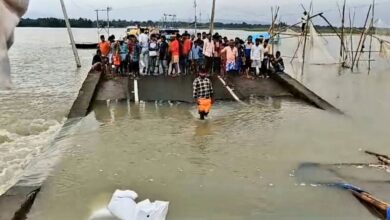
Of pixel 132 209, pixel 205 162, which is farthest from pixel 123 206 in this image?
pixel 205 162

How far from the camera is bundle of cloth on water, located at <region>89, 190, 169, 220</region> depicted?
5258 mm

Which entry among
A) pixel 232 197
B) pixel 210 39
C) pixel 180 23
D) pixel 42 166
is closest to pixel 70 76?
pixel 210 39

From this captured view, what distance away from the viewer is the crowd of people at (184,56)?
17391 millimetres

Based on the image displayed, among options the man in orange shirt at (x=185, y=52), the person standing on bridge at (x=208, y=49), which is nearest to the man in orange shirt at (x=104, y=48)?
the man in orange shirt at (x=185, y=52)

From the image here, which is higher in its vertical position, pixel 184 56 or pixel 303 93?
pixel 184 56

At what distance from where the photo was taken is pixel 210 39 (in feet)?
58.3

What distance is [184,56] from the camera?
59.0 feet

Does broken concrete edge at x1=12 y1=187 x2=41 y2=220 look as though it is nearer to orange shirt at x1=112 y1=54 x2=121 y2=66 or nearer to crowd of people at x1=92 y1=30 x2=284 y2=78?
orange shirt at x1=112 y1=54 x2=121 y2=66

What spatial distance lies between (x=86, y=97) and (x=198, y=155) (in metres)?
6.12

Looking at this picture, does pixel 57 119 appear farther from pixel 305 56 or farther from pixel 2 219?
pixel 305 56

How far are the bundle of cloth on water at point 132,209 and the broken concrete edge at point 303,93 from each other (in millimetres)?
8427

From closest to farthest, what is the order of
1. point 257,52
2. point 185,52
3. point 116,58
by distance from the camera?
point 257,52, point 116,58, point 185,52

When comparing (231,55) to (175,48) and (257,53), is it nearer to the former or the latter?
(257,53)

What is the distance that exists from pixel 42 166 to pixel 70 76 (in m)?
20.4
